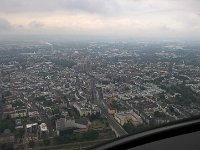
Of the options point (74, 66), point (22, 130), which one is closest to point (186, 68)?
point (74, 66)

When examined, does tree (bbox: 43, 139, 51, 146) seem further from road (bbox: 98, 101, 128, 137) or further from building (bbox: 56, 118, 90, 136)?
road (bbox: 98, 101, 128, 137)

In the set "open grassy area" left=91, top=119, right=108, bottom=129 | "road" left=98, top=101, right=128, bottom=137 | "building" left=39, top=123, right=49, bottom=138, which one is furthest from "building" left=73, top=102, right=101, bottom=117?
"building" left=39, top=123, right=49, bottom=138

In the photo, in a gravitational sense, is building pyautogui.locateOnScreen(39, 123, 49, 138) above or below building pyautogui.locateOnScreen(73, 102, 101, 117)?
above

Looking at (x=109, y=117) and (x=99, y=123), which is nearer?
(x=99, y=123)

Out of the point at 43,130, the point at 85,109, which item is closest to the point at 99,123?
the point at 43,130

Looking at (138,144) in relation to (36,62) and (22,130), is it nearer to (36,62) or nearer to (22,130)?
(22,130)

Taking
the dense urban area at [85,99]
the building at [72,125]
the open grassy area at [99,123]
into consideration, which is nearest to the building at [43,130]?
A: the dense urban area at [85,99]

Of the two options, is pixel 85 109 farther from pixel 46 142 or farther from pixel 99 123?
pixel 46 142

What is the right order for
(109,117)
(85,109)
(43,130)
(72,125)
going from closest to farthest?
(43,130), (72,125), (109,117), (85,109)

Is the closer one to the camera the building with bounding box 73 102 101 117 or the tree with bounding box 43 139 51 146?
the tree with bounding box 43 139 51 146
